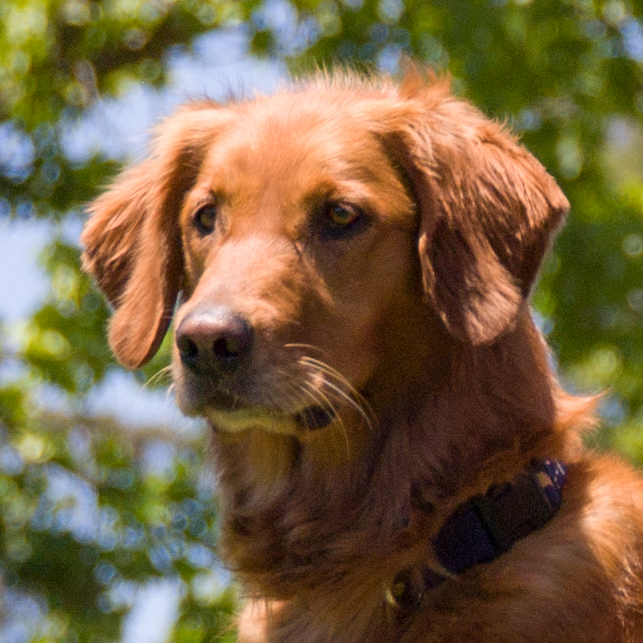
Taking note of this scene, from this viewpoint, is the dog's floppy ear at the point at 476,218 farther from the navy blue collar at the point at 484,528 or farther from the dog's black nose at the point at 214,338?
the dog's black nose at the point at 214,338

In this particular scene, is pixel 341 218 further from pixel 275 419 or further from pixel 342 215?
pixel 275 419

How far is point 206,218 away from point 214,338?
661 mm

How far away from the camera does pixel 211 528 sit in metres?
5.82

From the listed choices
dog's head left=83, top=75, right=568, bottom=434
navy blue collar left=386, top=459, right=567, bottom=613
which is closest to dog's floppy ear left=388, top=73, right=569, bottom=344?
dog's head left=83, top=75, right=568, bottom=434

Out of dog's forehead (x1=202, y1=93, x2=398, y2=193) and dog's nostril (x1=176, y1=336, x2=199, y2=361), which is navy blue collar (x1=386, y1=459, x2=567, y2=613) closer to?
dog's nostril (x1=176, y1=336, x2=199, y2=361)

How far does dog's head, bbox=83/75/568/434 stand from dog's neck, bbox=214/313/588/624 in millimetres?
139

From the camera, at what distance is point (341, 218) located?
Answer: 3104 mm

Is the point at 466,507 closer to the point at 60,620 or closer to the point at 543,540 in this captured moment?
the point at 543,540

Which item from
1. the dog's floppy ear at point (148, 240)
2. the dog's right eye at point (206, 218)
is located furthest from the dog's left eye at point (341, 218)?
the dog's floppy ear at point (148, 240)

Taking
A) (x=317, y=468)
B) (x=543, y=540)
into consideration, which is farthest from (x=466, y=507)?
(x=317, y=468)

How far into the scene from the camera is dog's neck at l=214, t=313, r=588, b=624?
3004 millimetres

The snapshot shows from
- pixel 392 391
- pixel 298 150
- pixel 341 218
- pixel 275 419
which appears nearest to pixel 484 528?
pixel 392 391

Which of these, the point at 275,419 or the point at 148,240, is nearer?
the point at 275,419

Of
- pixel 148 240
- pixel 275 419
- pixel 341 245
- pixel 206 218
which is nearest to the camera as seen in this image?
pixel 275 419
